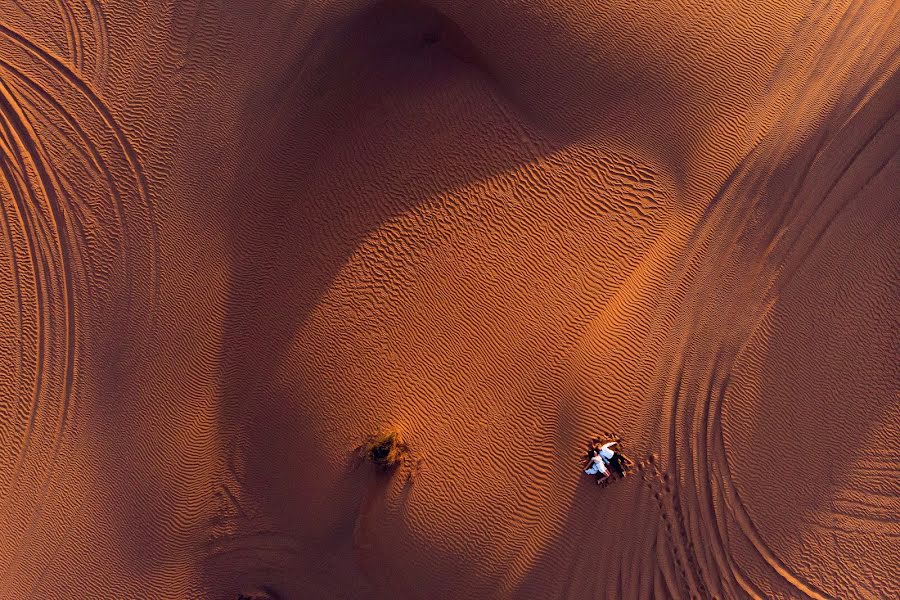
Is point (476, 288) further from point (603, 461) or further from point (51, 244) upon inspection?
point (51, 244)

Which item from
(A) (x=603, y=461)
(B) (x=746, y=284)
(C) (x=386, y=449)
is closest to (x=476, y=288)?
(C) (x=386, y=449)

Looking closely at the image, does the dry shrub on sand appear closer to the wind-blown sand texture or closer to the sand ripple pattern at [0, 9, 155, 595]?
the wind-blown sand texture

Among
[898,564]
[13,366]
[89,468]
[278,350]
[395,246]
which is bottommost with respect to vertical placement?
[898,564]

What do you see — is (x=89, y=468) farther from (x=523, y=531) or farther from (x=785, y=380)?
(x=785, y=380)

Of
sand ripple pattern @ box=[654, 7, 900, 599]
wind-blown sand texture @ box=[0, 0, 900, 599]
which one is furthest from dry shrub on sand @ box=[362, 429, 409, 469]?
sand ripple pattern @ box=[654, 7, 900, 599]

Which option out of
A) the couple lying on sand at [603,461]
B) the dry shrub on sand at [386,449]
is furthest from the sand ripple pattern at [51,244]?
the couple lying on sand at [603,461]

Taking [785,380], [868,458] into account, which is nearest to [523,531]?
[785,380]
